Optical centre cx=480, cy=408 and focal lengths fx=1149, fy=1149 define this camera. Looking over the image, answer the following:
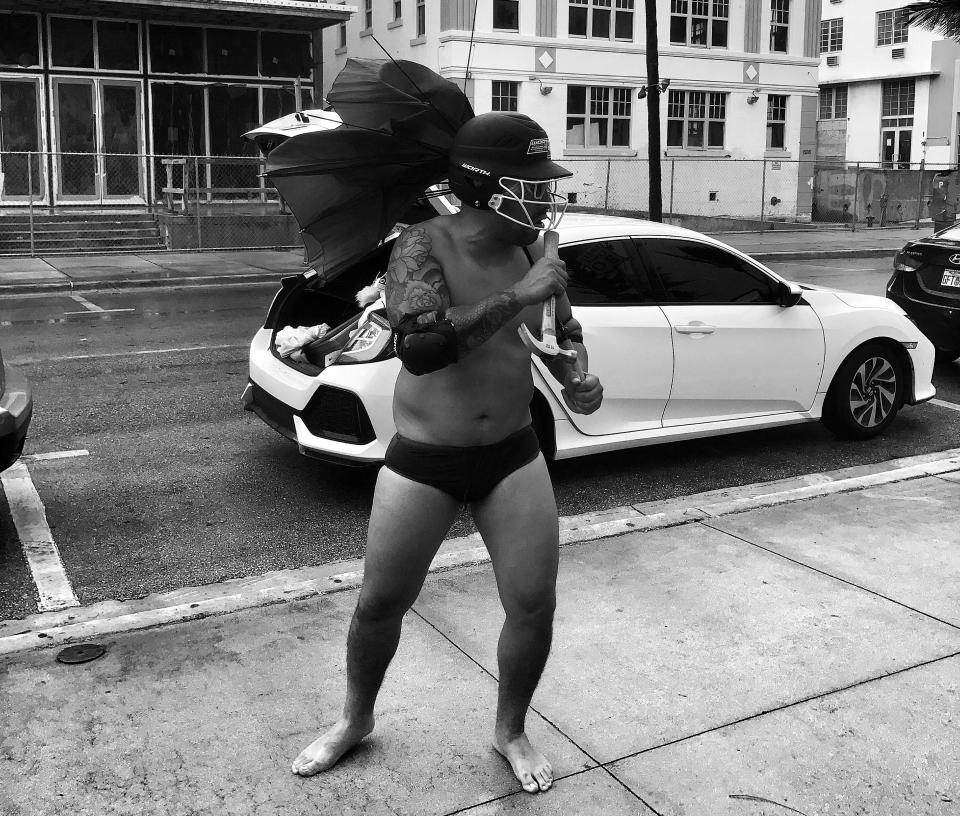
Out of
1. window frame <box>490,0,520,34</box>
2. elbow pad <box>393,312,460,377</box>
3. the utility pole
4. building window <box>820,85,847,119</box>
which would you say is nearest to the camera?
elbow pad <box>393,312,460,377</box>

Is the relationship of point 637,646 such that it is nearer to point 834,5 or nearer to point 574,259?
point 574,259

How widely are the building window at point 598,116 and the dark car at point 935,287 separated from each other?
74.6 ft

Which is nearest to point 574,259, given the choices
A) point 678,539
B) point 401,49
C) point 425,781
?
point 678,539

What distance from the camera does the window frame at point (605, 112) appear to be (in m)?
32.3

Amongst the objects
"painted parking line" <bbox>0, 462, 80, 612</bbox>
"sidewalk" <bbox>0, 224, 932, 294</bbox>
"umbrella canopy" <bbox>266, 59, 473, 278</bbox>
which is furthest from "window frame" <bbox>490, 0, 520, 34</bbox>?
"umbrella canopy" <bbox>266, 59, 473, 278</bbox>

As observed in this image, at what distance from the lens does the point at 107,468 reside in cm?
686

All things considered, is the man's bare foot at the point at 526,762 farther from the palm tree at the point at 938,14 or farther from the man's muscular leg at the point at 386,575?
the palm tree at the point at 938,14

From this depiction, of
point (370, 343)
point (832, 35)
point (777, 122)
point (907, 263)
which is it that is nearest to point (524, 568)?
point (370, 343)

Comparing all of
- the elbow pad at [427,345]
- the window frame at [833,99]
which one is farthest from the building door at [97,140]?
the window frame at [833,99]

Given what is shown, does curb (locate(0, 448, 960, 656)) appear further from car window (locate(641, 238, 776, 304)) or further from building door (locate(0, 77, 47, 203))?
building door (locate(0, 77, 47, 203))

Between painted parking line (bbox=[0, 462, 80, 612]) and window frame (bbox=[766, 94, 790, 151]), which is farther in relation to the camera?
window frame (bbox=[766, 94, 790, 151])

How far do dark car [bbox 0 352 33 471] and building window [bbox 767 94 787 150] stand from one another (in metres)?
33.2

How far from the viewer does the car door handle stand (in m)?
6.66

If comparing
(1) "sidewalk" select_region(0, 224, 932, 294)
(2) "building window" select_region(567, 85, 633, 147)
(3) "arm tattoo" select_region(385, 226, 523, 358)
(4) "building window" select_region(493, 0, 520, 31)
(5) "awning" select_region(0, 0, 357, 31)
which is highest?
(4) "building window" select_region(493, 0, 520, 31)
